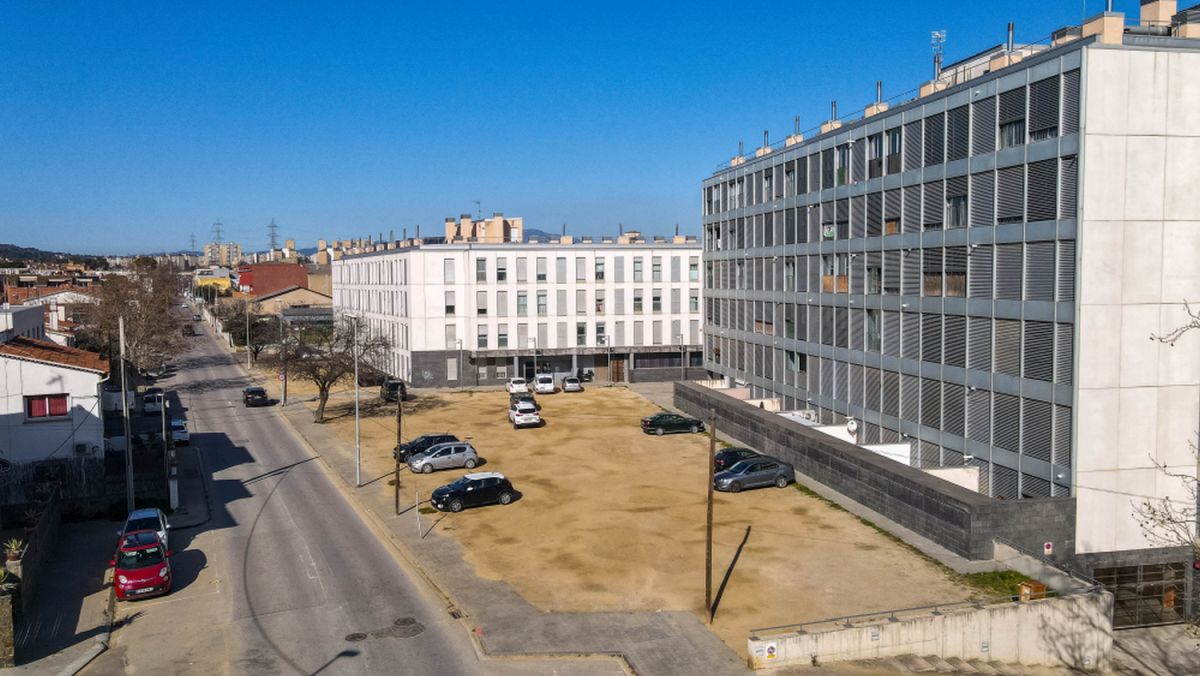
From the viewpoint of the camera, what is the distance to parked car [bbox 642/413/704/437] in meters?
53.0

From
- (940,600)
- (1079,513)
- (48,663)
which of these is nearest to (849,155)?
(1079,513)

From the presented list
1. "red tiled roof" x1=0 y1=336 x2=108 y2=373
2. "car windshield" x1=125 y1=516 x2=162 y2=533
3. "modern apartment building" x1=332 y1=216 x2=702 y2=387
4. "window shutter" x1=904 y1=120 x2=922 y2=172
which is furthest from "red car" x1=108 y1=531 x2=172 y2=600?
"modern apartment building" x1=332 y1=216 x2=702 y2=387

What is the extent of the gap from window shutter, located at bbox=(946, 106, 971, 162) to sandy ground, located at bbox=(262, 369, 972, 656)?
15.1 m

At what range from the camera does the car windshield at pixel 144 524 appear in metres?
31.0

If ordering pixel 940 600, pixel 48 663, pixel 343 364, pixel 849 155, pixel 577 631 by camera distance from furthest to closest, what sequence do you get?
pixel 343 364, pixel 849 155, pixel 940 600, pixel 577 631, pixel 48 663

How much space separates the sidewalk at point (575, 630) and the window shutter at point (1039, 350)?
48.9 feet

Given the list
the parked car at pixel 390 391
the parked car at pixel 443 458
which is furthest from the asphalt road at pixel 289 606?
the parked car at pixel 390 391

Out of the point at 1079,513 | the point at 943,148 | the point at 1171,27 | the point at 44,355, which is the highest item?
the point at 1171,27

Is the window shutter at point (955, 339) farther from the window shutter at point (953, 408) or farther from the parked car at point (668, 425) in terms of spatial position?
the parked car at point (668, 425)

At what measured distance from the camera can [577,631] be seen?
24.3m

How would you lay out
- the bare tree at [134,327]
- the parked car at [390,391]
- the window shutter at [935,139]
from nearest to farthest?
the window shutter at [935,139]
the parked car at [390,391]
the bare tree at [134,327]

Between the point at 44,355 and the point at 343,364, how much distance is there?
2120cm

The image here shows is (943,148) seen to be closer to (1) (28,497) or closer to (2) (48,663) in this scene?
(2) (48,663)

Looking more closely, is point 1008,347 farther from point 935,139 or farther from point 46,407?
point 46,407
